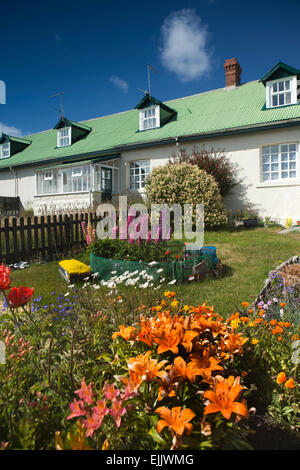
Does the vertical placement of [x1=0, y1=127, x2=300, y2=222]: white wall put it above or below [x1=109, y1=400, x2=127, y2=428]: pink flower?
above

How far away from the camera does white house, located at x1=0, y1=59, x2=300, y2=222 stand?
12.2 meters

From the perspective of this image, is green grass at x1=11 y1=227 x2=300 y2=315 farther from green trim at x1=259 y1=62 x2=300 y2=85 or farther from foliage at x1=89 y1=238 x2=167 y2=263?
green trim at x1=259 y1=62 x2=300 y2=85

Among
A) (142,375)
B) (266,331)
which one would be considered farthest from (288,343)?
(142,375)

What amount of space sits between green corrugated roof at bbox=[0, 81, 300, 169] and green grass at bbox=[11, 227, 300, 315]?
20.2 feet

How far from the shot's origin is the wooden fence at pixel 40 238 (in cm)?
729

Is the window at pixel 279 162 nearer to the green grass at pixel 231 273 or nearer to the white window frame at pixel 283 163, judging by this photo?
the white window frame at pixel 283 163

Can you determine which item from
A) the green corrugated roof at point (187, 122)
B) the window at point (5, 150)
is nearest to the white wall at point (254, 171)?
the green corrugated roof at point (187, 122)

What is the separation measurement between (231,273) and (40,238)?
546 centimetres

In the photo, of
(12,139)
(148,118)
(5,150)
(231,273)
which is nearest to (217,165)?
(148,118)

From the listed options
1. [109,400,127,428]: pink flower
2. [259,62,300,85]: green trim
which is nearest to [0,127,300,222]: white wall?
[259,62,300,85]: green trim

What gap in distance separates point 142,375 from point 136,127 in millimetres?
17905
